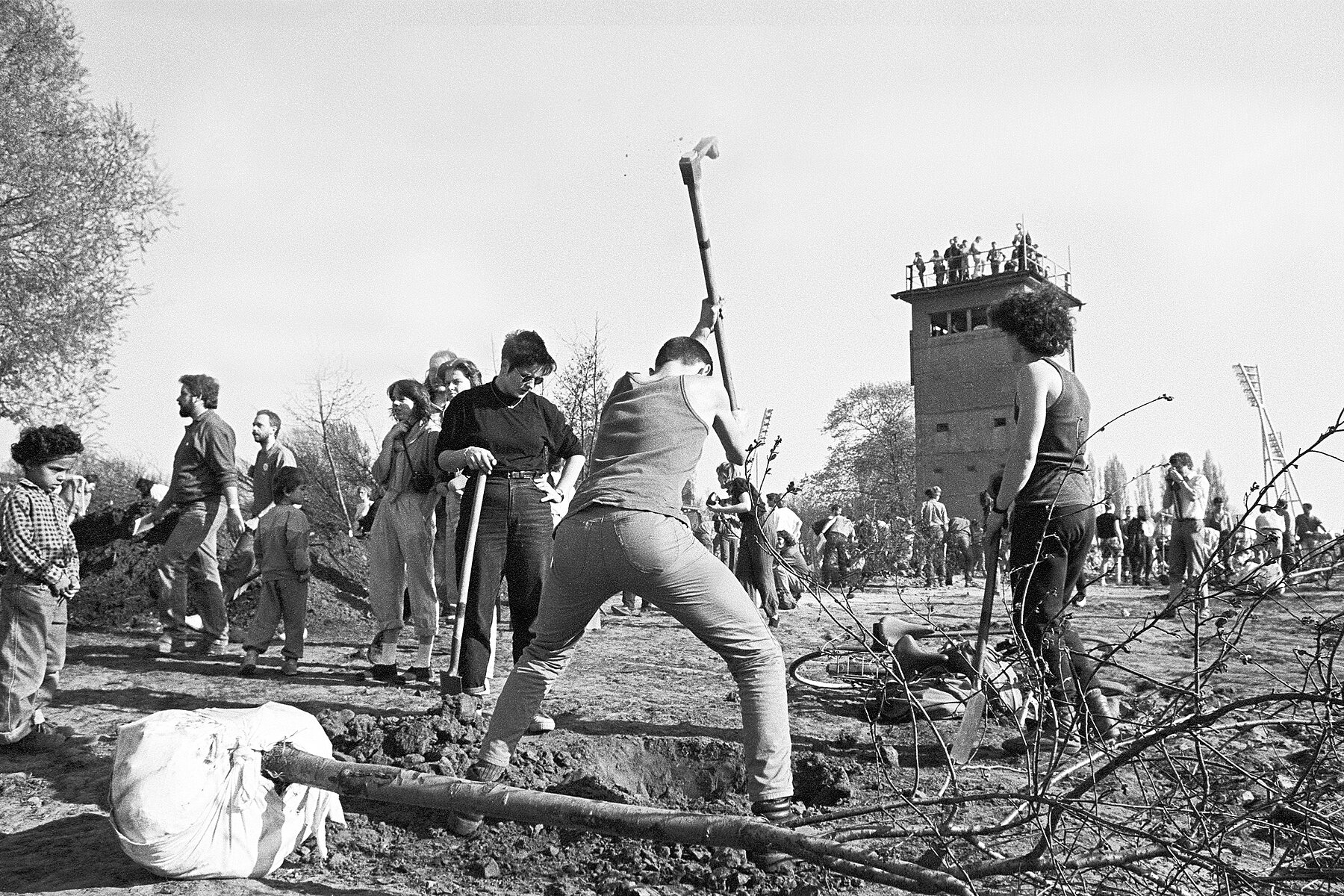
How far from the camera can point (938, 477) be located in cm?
5122

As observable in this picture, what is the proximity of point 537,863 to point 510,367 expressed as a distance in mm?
2641

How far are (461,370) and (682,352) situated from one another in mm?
3159

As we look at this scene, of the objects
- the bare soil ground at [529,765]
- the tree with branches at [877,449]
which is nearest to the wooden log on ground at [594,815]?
the bare soil ground at [529,765]

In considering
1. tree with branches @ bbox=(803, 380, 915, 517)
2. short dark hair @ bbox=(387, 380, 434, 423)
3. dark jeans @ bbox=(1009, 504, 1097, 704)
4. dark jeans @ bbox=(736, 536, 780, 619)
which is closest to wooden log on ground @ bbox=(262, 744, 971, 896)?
dark jeans @ bbox=(1009, 504, 1097, 704)

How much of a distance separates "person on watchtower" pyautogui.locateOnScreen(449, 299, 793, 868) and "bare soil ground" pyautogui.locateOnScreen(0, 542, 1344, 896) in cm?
28

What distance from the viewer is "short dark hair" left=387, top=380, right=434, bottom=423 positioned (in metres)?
6.77

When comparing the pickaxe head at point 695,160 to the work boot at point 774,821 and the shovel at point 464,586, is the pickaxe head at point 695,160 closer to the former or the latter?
the shovel at point 464,586

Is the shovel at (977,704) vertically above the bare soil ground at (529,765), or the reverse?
the shovel at (977,704)

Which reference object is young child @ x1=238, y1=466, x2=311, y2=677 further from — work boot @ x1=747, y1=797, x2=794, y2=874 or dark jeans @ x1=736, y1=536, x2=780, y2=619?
dark jeans @ x1=736, y1=536, x2=780, y2=619

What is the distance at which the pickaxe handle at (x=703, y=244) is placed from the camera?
5.90 meters

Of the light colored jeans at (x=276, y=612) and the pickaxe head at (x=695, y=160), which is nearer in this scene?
the pickaxe head at (x=695, y=160)

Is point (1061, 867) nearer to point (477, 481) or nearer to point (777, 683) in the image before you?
point (777, 683)

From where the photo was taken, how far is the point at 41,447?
207 inches

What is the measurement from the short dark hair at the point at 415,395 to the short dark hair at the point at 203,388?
1.62m
